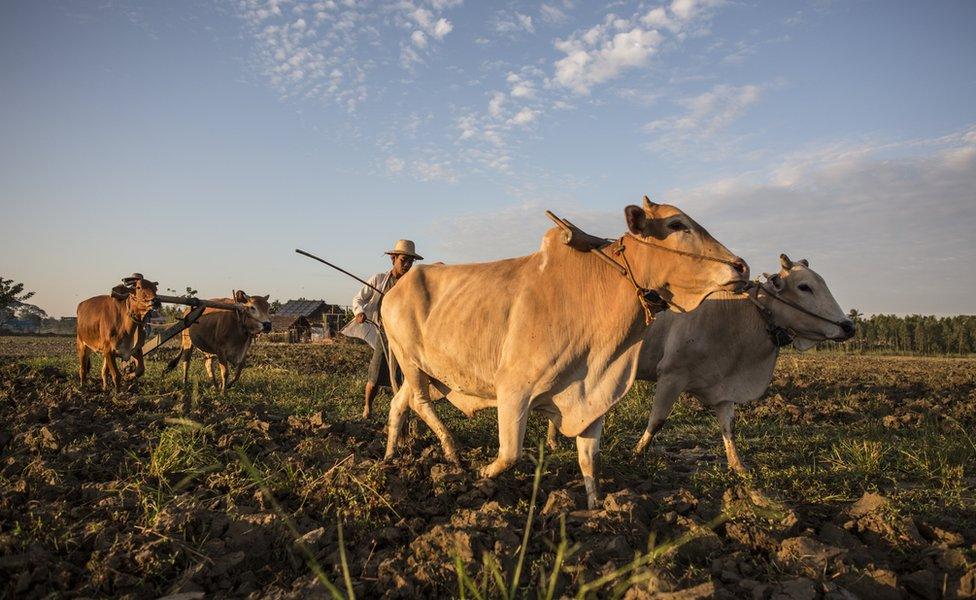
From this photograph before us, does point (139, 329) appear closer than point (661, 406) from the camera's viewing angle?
No

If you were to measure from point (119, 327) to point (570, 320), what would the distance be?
8808 mm

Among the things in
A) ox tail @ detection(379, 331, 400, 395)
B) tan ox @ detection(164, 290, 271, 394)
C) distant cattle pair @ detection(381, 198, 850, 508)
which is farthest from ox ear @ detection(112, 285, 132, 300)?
distant cattle pair @ detection(381, 198, 850, 508)

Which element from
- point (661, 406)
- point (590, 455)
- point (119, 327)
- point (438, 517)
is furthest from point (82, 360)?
point (590, 455)

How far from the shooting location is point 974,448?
17.4ft

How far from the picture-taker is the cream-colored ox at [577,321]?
3715mm

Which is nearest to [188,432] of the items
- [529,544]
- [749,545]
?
[529,544]

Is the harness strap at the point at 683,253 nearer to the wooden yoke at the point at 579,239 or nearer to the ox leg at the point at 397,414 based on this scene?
the wooden yoke at the point at 579,239

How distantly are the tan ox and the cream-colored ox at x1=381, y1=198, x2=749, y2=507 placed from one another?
8.22 metres

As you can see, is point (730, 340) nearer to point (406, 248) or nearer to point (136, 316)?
point (406, 248)

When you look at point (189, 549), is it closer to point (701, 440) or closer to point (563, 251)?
point (563, 251)

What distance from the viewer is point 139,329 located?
378 inches

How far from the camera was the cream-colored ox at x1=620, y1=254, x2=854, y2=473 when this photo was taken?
5.86 m

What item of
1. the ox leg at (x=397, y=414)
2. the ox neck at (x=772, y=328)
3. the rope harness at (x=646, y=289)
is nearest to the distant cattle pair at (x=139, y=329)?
the ox leg at (x=397, y=414)

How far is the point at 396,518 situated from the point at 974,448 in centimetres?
530
